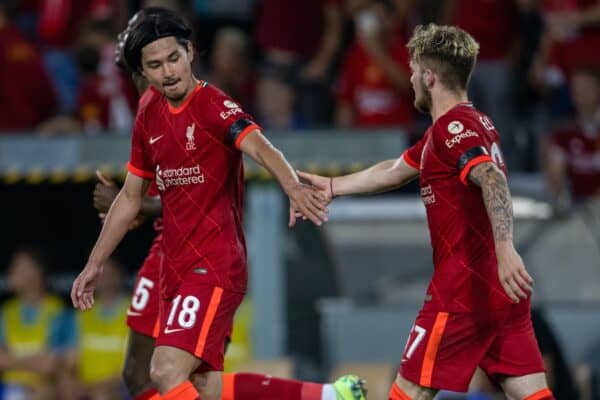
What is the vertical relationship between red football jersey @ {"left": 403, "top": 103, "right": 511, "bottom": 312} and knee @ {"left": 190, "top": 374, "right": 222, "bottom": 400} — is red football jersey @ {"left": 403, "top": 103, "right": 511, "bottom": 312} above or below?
above

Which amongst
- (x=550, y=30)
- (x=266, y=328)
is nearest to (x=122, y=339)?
(x=266, y=328)

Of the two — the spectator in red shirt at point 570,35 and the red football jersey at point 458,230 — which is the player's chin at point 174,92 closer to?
the red football jersey at point 458,230

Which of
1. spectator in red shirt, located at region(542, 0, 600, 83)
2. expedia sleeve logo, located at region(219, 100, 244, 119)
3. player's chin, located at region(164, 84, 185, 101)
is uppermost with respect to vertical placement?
spectator in red shirt, located at region(542, 0, 600, 83)

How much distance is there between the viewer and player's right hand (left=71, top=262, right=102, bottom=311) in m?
7.04

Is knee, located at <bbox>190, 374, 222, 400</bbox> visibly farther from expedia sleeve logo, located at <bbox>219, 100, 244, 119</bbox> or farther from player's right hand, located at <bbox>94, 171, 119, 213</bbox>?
expedia sleeve logo, located at <bbox>219, 100, 244, 119</bbox>

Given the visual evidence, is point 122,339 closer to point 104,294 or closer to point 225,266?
point 104,294

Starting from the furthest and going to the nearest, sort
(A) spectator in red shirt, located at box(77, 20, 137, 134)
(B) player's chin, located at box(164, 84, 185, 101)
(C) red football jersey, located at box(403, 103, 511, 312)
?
1. (A) spectator in red shirt, located at box(77, 20, 137, 134)
2. (B) player's chin, located at box(164, 84, 185, 101)
3. (C) red football jersey, located at box(403, 103, 511, 312)

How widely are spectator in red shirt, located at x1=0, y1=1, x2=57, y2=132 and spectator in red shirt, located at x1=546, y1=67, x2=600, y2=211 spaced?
13.1 feet

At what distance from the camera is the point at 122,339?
1116 centimetres

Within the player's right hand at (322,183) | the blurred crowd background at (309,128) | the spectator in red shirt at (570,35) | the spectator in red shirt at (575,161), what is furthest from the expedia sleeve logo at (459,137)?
the spectator in red shirt at (570,35)

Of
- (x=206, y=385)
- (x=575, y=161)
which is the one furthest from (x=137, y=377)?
(x=575, y=161)

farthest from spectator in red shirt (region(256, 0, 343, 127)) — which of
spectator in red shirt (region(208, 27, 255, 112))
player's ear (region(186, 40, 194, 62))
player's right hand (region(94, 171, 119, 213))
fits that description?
player's ear (region(186, 40, 194, 62))

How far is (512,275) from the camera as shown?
6211 mm

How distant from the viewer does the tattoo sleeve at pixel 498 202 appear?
20.9 ft
